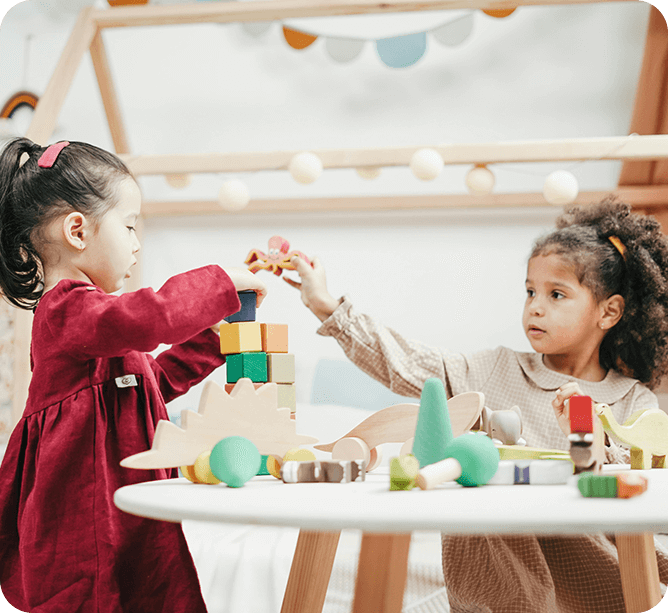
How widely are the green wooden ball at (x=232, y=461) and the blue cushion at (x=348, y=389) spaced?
1077mm

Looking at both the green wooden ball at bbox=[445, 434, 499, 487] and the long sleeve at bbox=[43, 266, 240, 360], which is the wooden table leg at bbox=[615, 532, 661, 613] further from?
the long sleeve at bbox=[43, 266, 240, 360]

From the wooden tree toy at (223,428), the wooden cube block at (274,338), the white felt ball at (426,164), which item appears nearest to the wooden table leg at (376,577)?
the wooden tree toy at (223,428)

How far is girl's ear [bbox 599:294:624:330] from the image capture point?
3.78ft

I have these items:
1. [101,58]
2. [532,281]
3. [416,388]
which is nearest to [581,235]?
[532,281]

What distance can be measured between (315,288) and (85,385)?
46cm

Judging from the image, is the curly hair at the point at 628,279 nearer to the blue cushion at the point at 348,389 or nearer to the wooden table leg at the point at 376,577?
the blue cushion at the point at 348,389

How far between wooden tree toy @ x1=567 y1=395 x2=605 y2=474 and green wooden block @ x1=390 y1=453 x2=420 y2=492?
0.47ft

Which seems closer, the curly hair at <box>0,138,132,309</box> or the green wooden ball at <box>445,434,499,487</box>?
the green wooden ball at <box>445,434,499,487</box>

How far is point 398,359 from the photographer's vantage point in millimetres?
1141

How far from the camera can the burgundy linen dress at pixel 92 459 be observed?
23.9 inches

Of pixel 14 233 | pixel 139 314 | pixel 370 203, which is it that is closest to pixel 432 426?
pixel 139 314

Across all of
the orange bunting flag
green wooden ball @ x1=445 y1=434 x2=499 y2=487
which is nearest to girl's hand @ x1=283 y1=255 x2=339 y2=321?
green wooden ball @ x1=445 y1=434 x2=499 y2=487

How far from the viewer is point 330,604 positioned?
39.4 inches

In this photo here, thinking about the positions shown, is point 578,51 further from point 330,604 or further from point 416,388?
point 330,604
